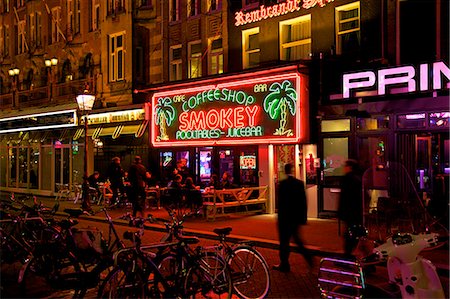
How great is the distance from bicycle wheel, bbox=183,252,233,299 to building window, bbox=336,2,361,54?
1106cm

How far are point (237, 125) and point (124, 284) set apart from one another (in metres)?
12.2

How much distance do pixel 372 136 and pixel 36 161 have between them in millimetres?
21837

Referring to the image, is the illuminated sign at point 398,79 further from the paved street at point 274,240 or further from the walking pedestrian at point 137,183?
the walking pedestrian at point 137,183

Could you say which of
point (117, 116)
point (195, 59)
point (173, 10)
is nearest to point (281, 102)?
point (195, 59)

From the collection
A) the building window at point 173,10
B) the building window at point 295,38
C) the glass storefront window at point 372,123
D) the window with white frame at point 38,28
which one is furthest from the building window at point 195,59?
the window with white frame at point 38,28

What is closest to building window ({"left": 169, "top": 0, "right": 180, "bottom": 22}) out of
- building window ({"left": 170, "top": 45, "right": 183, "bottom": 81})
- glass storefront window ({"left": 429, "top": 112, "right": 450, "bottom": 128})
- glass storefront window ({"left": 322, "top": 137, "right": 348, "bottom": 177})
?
building window ({"left": 170, "top": 45, "right": 183, "bottom": 81})

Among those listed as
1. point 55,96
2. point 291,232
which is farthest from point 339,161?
point 55,96

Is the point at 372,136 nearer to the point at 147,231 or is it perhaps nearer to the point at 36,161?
the point at 147,231

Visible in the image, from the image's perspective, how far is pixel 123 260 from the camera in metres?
6.41

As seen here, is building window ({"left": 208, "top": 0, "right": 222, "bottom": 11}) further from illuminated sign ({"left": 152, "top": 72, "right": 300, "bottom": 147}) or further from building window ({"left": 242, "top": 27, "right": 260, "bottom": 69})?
illuminated sign ({"left": 152, "top": 72, "right": 300, "bottom": 147})

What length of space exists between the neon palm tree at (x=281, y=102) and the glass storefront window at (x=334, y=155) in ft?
4.35

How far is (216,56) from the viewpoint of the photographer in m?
21.4

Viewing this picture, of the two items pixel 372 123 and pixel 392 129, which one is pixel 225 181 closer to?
pixel 372 123

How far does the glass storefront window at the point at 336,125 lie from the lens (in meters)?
16.2
